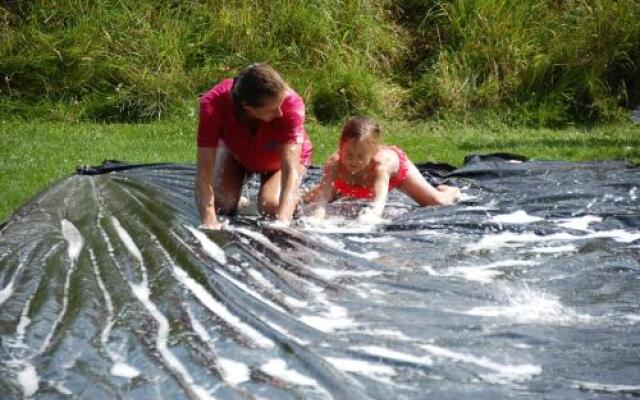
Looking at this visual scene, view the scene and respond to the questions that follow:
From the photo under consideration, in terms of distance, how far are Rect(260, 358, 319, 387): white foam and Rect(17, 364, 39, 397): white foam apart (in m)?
0.66

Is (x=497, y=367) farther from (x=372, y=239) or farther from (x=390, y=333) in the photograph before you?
(x=372, y=239)

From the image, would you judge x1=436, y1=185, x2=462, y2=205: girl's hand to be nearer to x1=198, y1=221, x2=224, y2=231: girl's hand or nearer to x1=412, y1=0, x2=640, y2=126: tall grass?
x1=198, y1=221, x2=224, y2=231: girl's hand

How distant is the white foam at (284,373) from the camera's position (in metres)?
2.67

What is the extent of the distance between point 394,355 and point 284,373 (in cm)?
38

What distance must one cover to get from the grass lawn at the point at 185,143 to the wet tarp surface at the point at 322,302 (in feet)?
6.46

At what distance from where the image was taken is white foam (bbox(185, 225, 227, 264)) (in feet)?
13.1

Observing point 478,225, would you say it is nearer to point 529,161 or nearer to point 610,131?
point 529,161

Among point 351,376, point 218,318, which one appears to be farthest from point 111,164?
point 351,376

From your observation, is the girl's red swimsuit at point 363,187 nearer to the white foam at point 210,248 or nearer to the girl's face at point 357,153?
the girl's face at point 357,153

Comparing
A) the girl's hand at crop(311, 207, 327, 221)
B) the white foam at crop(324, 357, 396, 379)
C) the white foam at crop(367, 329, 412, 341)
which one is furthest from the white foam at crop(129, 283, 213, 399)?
the girl's hand at crop(311, 207, 327, 221)

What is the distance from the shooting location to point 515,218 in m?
4.99

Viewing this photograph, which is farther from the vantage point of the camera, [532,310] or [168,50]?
[168,50]

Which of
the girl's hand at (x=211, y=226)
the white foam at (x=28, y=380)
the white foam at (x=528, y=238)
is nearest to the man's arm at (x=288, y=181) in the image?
the girl's hand at (x=211, y=226)

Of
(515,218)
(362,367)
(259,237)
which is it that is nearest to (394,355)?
(362,367)
